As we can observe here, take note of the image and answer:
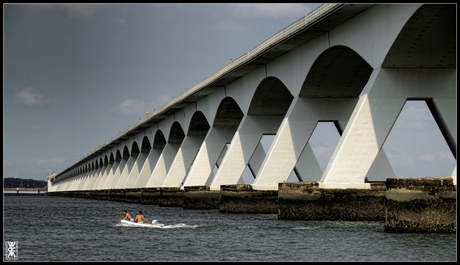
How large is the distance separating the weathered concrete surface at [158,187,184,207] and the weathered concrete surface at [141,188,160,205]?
2195 millimetres

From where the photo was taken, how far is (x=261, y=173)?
30.4 m

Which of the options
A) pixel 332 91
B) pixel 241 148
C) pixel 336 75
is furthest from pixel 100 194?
pixel 336 75

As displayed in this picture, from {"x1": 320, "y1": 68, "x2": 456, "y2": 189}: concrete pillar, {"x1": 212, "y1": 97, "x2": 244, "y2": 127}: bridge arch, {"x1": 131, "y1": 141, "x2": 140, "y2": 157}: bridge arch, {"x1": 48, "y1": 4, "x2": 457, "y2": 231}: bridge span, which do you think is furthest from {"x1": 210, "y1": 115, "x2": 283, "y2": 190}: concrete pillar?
{"x1": 131, "y1": 141, "x2": 140, "y2": 157}: bridge arch

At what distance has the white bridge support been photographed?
22406 millimetres

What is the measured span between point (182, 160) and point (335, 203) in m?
30.1

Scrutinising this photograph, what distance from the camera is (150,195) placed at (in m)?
51.5

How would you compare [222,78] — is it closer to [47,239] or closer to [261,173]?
[261,173]

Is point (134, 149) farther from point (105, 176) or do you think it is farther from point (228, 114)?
point (228, 114)

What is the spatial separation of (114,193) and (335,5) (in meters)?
55.2

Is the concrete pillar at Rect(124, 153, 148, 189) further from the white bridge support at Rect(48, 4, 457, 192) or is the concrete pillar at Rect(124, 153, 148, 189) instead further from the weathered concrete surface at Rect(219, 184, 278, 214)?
the weathered concrete surface at Rect(219, 184, 278, 214)

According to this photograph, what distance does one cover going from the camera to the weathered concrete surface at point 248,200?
3033 centimetres

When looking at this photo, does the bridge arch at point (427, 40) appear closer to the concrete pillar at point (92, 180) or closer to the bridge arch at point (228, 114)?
the bridge arch at point (228, 114)

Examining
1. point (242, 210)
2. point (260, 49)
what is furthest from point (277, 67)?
point (242, 210)

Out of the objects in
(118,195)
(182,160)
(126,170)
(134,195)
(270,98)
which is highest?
(270,98)
